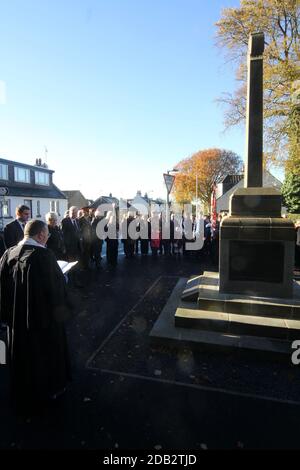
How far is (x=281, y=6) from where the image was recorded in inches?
534

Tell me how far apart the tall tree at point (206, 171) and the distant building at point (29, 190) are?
981 inches

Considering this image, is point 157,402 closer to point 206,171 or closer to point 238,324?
point 238,324

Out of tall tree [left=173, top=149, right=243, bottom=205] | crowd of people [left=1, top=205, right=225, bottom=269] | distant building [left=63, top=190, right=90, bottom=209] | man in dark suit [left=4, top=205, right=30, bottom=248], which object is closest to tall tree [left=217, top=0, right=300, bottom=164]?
crowd of people [left=1, top=205, right=225, bottom=269]

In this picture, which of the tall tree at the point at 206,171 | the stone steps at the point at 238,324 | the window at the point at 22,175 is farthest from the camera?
the tall tree at the point at 206,171

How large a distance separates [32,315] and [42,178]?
123 ft

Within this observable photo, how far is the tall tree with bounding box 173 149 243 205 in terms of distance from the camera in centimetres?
5319

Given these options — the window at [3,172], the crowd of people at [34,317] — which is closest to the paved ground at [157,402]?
the crowd of people at [34,317]

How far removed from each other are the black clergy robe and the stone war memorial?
1.85 metres

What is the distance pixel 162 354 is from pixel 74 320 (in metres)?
2.14

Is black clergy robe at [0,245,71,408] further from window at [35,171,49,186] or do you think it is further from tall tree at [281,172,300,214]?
window at [35,171,49,186]

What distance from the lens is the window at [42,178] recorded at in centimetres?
3604

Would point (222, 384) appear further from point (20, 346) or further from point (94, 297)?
point (94, 297)

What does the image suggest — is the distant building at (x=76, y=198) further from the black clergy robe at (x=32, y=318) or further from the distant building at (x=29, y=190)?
the black clergy robe at (x=32, y=318)

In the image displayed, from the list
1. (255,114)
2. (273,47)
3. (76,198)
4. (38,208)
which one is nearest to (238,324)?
(255,114)
